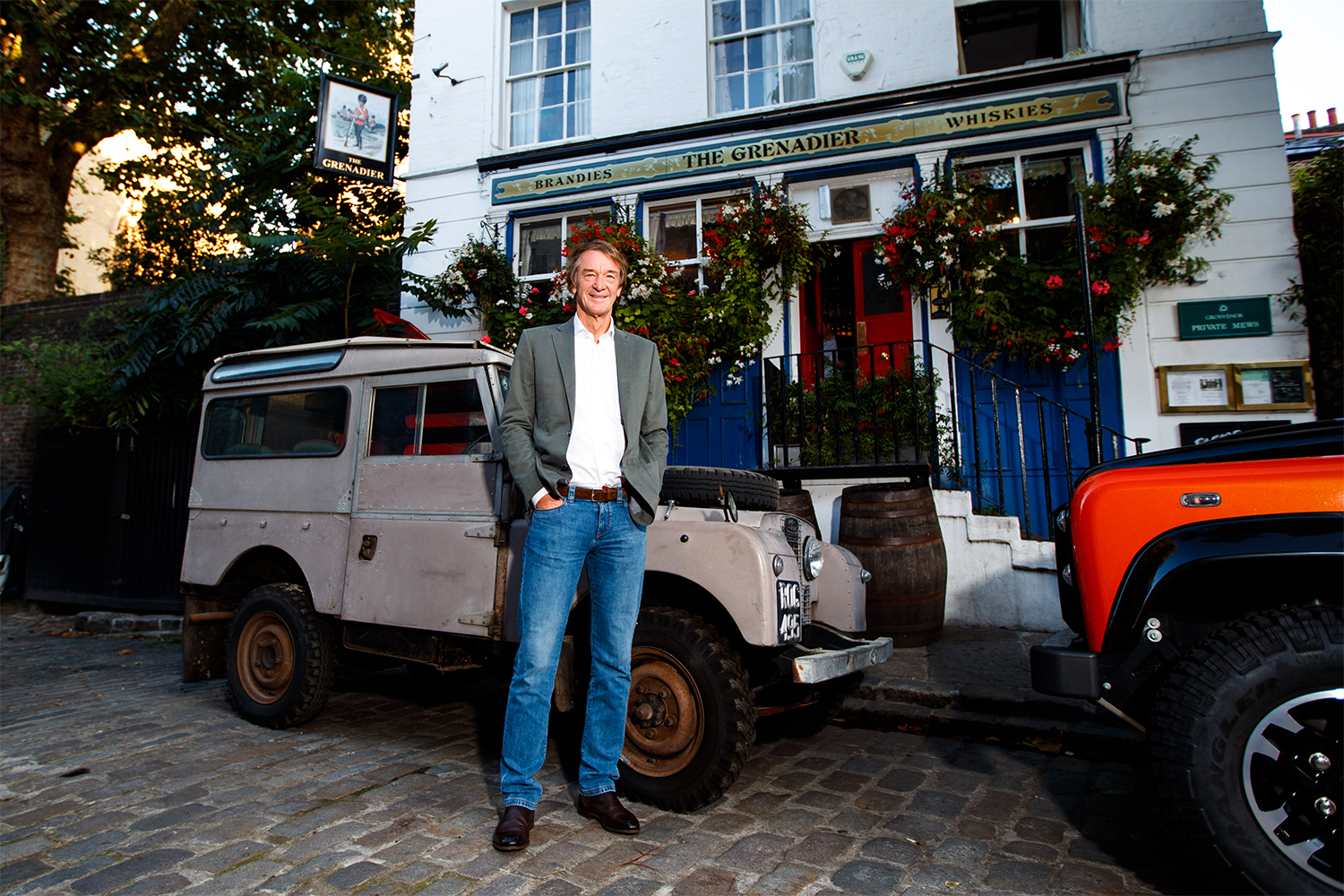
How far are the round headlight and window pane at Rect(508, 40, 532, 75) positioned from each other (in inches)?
358

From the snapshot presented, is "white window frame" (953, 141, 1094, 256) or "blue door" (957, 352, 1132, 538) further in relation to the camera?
"white window frame" (953, 141, 1094, 256)

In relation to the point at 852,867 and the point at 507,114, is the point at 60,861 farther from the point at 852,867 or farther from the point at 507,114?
the point at 507,114

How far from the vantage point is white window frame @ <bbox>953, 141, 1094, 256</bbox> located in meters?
7.59

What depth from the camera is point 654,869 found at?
2479 mm

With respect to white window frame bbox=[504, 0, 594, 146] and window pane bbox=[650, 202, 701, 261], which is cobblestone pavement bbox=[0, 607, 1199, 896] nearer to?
window pane bbox=[650, 202, 701, 261]

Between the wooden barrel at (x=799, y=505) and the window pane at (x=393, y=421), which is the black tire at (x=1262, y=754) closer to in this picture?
the wooden barrel at (x=799, y=505)

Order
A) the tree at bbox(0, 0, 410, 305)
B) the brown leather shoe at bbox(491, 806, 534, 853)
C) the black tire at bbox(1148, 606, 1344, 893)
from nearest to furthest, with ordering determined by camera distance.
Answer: the black tire at bbox(1148, 606, 1344, 893), the brown leather shoe at bbox(491, 806, 534, 853), the tree at bbox(0, 0, 410, 305)

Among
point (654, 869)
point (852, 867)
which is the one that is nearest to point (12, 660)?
point (654, 869)

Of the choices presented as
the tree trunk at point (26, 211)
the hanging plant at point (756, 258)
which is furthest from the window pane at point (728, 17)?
the tree trunk at point (26, 211)

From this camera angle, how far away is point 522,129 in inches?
395

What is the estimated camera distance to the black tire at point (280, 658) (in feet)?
13.4

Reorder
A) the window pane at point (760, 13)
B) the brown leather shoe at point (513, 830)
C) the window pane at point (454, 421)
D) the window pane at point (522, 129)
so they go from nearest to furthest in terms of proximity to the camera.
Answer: the brown leather shoe at point (513, 830), the window pane at point (454, 421), the window pane at point (760, 13), the window pane at point (522, 129)

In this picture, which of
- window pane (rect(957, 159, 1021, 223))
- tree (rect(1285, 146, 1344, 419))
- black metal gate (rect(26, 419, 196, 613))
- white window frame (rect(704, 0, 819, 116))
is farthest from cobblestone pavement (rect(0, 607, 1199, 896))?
white window frame (rect(704, 0, 819, 116))

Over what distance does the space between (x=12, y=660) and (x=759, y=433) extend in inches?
289
